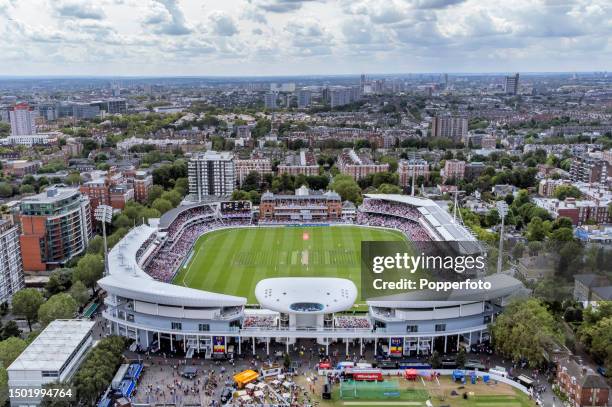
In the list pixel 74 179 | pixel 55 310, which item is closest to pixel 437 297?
pixel 55 310

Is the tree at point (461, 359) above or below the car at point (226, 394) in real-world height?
above

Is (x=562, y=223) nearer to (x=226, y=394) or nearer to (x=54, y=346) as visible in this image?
(x=226, y=394)

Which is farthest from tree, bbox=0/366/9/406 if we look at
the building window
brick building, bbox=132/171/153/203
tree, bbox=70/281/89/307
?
brick building, bbox=132/171/153/203

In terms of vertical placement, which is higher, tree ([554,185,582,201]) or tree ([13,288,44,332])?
tree ([554,185,582,201])

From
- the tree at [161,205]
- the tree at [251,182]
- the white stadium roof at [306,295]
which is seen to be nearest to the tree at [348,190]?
the tree at [251,182]

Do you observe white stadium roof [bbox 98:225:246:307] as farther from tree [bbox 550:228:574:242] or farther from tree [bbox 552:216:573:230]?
tree [bbox 552:216:573:230]

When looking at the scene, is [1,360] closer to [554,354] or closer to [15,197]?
[554,354]

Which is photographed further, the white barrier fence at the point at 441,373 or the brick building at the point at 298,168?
the brick building at the point at 298,168

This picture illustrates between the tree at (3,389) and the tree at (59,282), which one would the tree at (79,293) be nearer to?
the tree at (59,282)
